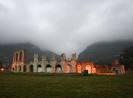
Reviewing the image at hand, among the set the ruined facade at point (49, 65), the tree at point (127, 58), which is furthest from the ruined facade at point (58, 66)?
the tree at point (127, 58)

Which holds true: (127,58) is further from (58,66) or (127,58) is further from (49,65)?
(49,65)

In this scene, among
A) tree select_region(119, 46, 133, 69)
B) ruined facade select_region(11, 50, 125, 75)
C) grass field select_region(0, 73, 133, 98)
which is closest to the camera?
grass field select_region(0, 73, 133, 98)

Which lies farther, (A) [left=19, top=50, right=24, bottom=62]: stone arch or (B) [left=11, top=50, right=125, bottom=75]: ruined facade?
Result: (A) [left=19, top=50, right=24, bottom=62]: stone arch

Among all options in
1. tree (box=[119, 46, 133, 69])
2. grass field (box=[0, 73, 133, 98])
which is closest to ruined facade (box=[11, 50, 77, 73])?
tree (box=[119, 46, 133, 69])

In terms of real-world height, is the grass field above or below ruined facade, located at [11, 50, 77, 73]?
below

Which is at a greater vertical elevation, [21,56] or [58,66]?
[21,56]

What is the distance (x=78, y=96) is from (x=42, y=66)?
7872 centimetres

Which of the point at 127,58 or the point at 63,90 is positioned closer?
the point at 63,90

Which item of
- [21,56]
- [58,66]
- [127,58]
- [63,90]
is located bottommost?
[63,90]

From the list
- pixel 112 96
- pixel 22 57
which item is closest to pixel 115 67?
pixel 22 57

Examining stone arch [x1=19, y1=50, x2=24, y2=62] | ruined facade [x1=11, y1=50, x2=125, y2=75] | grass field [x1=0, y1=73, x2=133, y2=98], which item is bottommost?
grass field [x1=0, y1=73, x2=133, y2=98]

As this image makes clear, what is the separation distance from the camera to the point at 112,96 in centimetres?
1505

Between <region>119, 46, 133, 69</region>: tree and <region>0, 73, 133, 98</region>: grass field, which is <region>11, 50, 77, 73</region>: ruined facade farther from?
<region>0, 73, 133, 98</region>: grass field

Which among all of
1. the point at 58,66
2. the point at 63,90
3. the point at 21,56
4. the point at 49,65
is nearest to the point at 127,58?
the point at 58,66
